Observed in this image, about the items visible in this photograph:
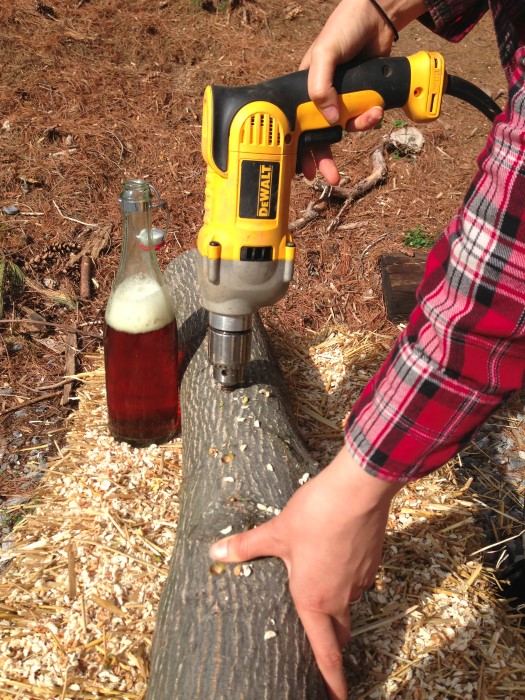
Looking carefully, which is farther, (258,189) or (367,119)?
(367,119)

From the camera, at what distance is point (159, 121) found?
19.0 feet

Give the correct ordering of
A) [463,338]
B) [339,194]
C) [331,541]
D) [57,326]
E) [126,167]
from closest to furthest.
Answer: [463,338] → [331,541] → [57,326] → [339,194] → [126,167]

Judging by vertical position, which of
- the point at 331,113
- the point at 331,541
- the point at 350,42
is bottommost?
the point at 331,541

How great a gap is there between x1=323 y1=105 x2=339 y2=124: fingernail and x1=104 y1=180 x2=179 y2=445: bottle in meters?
0.64

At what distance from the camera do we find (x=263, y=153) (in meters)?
1.87

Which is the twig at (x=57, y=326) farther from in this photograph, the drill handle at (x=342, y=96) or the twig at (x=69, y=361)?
the drill handle at (x=342, y=96)

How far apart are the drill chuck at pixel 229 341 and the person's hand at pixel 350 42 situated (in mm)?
696

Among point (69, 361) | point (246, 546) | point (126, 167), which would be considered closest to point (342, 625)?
point (246, 546)

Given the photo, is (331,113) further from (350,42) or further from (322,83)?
(350,42)

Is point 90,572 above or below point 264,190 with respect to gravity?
below

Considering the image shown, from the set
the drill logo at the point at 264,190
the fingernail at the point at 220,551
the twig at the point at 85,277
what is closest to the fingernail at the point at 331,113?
the drill logo at the point at 264,190

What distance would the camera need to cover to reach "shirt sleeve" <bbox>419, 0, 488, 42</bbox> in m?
1.86

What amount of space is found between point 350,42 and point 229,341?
991 mm

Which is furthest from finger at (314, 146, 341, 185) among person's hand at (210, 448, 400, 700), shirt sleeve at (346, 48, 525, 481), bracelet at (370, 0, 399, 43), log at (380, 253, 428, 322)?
log at (380, 253, 428, 322)
